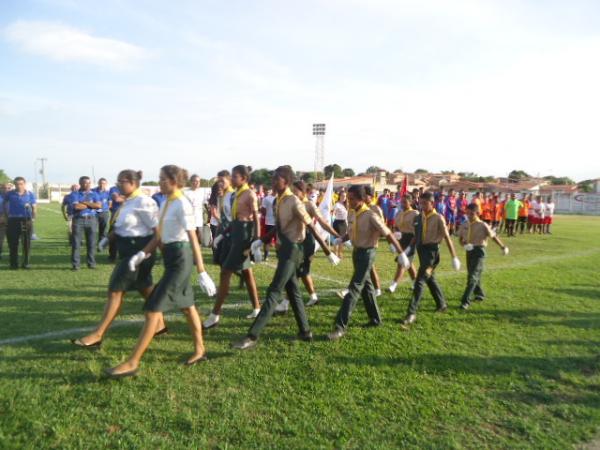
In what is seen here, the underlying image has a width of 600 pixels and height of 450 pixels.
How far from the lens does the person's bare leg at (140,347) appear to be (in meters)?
4.04

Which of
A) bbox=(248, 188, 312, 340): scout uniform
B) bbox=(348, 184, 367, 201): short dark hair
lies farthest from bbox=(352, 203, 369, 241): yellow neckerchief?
bbox=(248, 188, 312, 340): scout uniform

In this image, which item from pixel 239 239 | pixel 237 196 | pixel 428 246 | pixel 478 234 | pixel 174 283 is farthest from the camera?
pixel 478 234

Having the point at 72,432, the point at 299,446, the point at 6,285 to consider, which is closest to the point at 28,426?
the point at 72,432

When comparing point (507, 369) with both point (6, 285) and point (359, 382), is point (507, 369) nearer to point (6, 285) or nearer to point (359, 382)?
point (359, 382)

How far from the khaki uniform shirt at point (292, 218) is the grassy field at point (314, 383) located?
129 cm

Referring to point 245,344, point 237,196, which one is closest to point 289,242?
point 237,196

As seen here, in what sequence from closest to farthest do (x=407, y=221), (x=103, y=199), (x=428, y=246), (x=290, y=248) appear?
(x=290, y=248)
(x=428, y=246)
(x=407, y=221)
(x=103, y=199)

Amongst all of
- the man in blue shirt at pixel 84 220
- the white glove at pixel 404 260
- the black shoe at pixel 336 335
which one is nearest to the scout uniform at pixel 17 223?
the man in blue shirt at pixel 84 220

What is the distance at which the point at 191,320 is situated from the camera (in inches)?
176

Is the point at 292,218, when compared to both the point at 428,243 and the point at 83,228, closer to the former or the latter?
the point at 428,243

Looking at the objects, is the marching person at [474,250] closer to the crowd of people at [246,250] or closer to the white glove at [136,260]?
the crowd of people at [246,250]

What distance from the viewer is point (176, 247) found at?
4.35 metres

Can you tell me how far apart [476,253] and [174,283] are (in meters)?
5.21

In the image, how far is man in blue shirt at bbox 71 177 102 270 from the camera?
31.3ft
